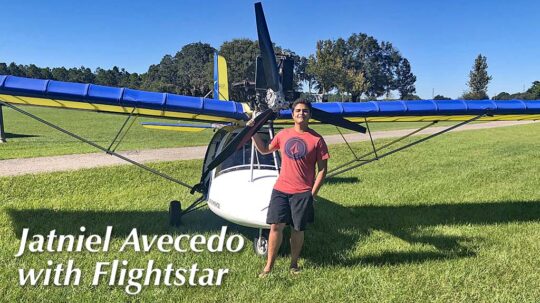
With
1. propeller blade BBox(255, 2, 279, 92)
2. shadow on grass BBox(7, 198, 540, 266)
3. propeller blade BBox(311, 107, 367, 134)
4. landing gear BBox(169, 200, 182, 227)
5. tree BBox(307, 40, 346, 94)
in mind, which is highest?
tree BBox(307, 40, 346, 94)

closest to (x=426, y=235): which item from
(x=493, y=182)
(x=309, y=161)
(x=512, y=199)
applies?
(x=309, y=161)

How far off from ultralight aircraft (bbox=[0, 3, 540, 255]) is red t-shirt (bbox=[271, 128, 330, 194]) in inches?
13.5

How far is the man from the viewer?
459 centimetres

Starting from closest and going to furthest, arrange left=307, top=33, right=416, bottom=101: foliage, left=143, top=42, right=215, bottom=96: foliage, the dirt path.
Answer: the dirt path < left=143, top=42, right=215, bottom=96: foliage < left=307, top=33, right=416, bottom=101: foliage

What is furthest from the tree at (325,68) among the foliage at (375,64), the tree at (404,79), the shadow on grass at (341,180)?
the shadow on grass at (341,180)

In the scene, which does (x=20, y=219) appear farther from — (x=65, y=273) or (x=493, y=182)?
(x=493, y=182)

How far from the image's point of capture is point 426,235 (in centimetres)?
658

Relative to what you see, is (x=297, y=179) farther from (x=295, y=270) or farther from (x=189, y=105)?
(x=189, y=105)

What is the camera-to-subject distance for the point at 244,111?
6273mm

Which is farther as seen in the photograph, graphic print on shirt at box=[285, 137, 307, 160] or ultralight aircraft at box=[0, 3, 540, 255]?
ultralight aircraft at box=[0, 3, 540, 255]

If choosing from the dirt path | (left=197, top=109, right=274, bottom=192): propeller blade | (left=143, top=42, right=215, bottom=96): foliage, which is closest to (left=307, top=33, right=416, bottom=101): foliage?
(left=143, top=42, right=215, bottom=96): foliage

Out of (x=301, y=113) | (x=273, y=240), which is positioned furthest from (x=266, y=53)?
(x=273, y=240)

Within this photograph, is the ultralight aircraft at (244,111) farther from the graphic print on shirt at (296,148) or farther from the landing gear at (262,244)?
the graphic print on shirt at (296,148)

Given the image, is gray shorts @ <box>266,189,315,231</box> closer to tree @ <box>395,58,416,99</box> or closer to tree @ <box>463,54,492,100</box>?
tree @ <box>463,54,492,100</box>
